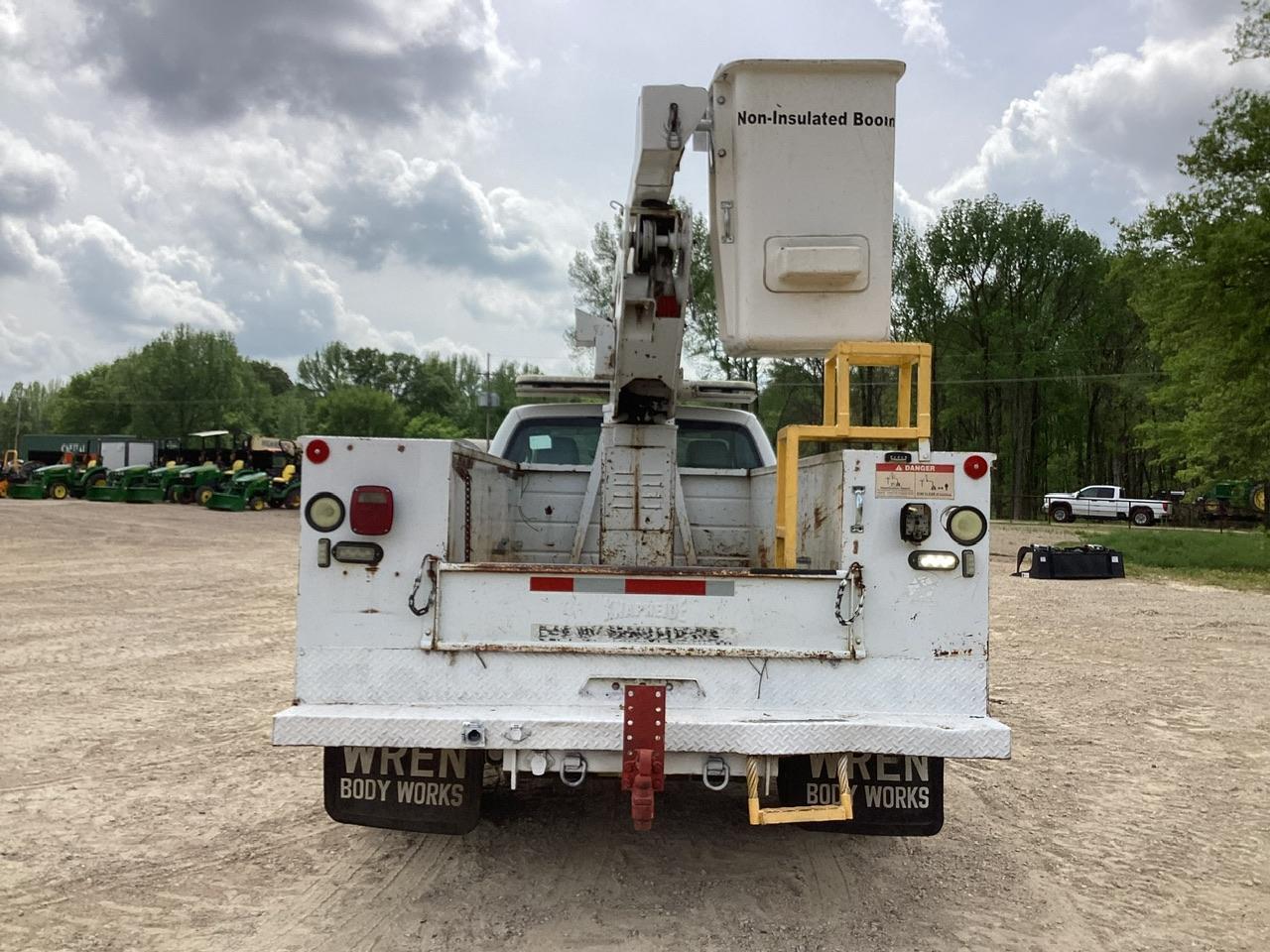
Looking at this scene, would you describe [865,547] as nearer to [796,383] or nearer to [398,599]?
[398,599]

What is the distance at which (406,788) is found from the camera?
396cm

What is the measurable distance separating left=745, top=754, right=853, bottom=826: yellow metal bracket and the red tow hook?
1.01 ft

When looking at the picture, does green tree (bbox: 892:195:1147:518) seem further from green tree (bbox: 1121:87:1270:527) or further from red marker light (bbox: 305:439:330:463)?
red marker light (bbox: 305:439:330:463)

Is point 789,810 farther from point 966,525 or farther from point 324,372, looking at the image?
point 324,372

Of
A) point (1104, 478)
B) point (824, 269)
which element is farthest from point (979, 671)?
point (1104, 478)

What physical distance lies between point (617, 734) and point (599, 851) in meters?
1.17

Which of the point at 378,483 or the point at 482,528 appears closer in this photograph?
the point at 378,483

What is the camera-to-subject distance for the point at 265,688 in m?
7.67

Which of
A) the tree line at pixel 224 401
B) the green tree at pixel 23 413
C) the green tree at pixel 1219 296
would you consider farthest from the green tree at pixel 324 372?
the green tree at pixel 1219 296

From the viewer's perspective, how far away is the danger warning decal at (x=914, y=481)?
3.86 metres

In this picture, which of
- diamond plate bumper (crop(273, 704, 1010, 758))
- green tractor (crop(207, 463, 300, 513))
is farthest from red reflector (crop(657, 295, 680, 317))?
green tractor (crop(207, 463, 300, 513))

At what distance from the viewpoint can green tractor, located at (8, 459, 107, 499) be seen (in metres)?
39.2

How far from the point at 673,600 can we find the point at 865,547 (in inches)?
28.8

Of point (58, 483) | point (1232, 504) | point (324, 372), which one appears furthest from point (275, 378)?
point (1232, 504)
